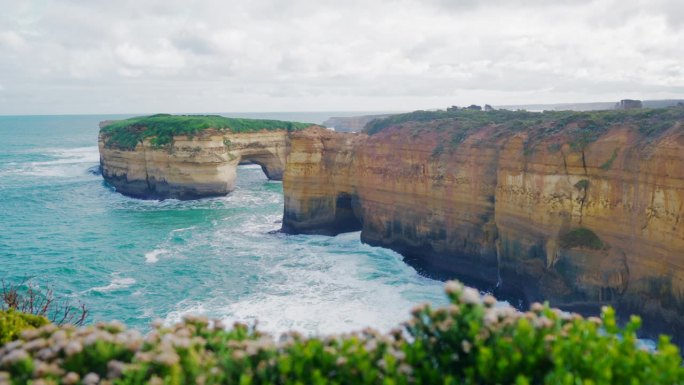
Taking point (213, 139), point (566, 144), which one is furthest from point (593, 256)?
point (213, 139)

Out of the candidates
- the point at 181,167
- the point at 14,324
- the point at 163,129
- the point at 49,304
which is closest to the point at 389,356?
the point at 14,324

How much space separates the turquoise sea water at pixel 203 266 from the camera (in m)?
20.2

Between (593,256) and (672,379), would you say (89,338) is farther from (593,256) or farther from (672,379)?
(593,256)

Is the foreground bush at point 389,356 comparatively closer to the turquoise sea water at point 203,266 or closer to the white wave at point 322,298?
the white wave at point 322,298

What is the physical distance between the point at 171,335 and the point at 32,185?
2181 inches

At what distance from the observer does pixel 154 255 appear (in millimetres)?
28109

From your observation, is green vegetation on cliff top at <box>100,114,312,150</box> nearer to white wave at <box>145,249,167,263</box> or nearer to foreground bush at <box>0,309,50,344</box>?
white wave at <box>145,249,167,263</box>

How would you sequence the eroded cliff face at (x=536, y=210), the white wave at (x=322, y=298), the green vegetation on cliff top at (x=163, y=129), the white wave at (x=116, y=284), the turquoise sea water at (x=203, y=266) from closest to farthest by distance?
the eroded cliff face at (x=536, y=210)
the white wave at (x=322, y=298)
the turquoise sea water at (x=203, y=266)
the white wave at (x=116, y=284)
the green vegetation on cliff top at (x=163, y=129)

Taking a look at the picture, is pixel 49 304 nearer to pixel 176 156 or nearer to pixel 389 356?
pixel 389 356

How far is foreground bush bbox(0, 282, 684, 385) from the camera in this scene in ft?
18.6

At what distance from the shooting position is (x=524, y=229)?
1986 centimetres

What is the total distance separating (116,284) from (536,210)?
59.9 ft

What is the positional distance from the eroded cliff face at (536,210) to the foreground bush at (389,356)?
10869 mm

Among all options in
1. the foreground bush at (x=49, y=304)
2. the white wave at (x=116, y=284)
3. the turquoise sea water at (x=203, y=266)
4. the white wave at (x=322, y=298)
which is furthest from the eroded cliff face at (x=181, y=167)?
the foreground bush at (x=49, y=304)
